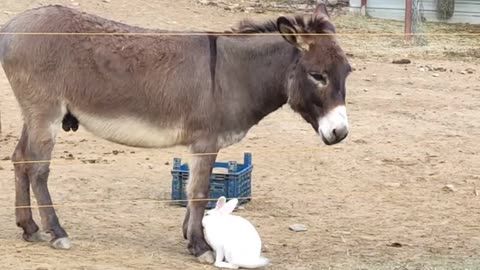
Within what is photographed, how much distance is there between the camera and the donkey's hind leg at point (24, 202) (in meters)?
6.57

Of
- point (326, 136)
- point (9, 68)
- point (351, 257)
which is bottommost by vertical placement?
point (351, 257)

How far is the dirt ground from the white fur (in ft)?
2.80

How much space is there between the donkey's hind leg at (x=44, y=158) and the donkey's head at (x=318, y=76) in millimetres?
1539

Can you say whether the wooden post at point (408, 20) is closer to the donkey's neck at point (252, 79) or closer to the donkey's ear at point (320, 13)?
the donkey's ear at point (320, 13)

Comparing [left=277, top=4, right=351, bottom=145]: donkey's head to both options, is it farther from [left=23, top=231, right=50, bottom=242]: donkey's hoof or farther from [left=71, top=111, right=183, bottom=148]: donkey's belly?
[left=23, top=231, right=50, bottom=242]: donkey's hoof

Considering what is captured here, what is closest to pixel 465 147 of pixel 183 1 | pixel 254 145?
pixel 254 145

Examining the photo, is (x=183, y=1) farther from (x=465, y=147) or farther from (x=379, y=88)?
(x=465, y=147)

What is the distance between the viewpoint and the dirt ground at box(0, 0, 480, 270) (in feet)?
21.2

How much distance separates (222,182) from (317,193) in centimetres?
102

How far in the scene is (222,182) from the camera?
7.53m

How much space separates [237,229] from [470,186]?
3.02 meters

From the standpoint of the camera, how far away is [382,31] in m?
17.5

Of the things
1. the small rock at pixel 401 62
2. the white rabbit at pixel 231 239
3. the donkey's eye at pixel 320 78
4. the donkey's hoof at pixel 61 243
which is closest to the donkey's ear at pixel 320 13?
the donkey's eye at pixel 320 78

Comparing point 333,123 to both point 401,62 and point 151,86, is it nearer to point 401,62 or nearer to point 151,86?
point 151,86
